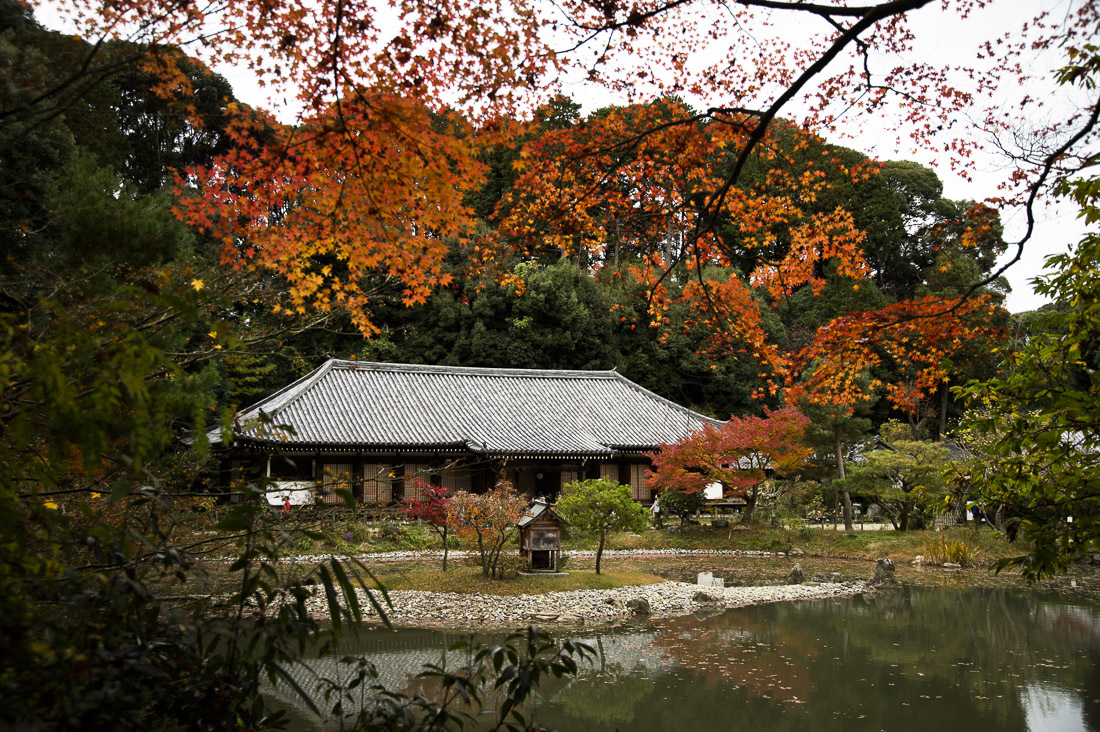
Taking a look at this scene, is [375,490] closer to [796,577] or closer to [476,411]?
[476,411]

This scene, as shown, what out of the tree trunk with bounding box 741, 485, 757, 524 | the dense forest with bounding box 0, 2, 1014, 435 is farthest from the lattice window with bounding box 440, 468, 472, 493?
the tree trunk with bounding box 741, 485, 757, 524

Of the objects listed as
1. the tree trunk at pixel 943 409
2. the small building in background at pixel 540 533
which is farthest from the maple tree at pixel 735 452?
the tree trunk at pixel 943 409

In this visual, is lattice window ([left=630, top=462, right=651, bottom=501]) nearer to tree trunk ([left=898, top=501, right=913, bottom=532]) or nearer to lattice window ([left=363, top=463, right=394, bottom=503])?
tree trunk ([left=898, top=501, right=913, bottom=532])

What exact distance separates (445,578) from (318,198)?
7929mm

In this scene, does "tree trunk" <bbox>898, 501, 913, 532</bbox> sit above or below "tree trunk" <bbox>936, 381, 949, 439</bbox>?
below

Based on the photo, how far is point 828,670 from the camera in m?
6.80

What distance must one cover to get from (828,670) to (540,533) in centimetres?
509

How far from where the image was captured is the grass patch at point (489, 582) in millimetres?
10069

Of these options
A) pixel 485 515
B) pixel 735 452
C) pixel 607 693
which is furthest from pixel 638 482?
pixel 607 693

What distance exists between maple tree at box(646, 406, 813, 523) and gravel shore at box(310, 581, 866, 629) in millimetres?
4412

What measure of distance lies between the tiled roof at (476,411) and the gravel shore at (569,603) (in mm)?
6382

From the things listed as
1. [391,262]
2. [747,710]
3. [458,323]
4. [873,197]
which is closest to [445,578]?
[747,710]

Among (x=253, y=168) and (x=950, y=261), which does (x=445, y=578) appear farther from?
(x=950, y=261)

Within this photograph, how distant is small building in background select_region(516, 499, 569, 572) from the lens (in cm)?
1088
